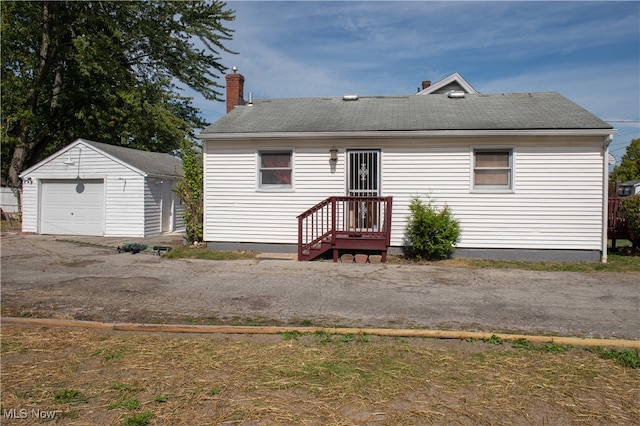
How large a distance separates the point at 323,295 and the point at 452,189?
5.75 meters

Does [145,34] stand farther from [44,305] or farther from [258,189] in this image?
[44,305]

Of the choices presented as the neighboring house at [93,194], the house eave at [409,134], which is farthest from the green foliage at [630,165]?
the neighboring house at [93,194]

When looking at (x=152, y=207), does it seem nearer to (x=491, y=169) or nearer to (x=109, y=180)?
(x=109, y=180)

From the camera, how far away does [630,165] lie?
5209 cm

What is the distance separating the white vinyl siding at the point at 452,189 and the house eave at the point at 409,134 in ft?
0.78

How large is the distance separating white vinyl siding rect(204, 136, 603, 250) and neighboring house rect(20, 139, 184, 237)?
211 inches

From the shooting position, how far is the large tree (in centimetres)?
2353

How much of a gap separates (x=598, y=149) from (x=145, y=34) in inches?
957

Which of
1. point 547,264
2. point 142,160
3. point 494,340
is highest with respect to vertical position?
point 142,160

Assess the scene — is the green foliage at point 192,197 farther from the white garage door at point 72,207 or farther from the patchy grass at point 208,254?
the white garage door at point 72,207

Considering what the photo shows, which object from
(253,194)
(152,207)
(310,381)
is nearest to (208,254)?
(253,194)

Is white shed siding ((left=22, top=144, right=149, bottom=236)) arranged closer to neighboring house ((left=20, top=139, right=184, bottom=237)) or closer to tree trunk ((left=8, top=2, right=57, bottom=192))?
neighboring house ((left=20, top=139, right=184, bottom=237))

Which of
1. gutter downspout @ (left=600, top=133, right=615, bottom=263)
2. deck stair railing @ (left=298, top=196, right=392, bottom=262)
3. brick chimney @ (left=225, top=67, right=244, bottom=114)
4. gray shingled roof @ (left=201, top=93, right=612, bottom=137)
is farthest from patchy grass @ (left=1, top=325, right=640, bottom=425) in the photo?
brick chimney @ (left=225, top=67, right=244, bottom=114)

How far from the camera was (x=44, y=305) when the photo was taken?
20.7ft
